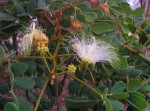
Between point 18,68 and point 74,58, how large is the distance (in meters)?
0.16

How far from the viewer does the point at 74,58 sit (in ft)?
2.35

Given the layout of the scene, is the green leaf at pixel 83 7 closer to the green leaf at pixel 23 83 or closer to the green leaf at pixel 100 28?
the green leaf at pixel 100 28

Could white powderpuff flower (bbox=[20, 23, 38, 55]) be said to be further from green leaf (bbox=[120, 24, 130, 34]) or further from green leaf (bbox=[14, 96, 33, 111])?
green leaf (bbox=[120, 24, 130, 34])

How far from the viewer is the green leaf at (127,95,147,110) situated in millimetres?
615

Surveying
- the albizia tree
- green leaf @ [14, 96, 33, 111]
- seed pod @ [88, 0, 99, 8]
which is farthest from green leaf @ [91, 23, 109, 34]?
green leaf @ [14, 96, 33, 111]

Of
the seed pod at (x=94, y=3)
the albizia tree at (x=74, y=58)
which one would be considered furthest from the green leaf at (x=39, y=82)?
the seed pod at (x=94, y=3)

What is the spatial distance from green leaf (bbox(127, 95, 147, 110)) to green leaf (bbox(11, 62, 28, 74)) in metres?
0.19

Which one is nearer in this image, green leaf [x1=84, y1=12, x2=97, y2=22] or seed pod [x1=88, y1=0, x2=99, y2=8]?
green leaf [x1=84, y1=12, x2=97, y2=22]

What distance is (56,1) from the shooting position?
0.73 metres

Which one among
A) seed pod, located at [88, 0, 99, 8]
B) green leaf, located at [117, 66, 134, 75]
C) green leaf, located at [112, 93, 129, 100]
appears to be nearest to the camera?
green leaf, located at [112, 93, 129, 100]

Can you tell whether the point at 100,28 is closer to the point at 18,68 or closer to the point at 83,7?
the point at 83,7

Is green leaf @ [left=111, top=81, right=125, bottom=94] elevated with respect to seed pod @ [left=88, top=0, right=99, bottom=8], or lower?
lower

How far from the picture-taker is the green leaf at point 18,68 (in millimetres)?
578

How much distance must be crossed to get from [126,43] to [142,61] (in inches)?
2.1
